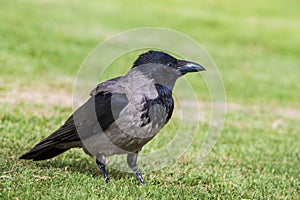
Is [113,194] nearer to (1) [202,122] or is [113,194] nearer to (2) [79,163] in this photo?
(2) [79,163]

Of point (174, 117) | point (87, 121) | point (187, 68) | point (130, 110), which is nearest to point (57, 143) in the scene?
point (87, 121)

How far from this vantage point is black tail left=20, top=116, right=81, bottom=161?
616 centimetres

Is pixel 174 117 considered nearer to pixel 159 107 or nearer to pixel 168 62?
pixel 168 62

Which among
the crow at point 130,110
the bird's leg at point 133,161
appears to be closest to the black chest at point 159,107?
the crow at point 130,110

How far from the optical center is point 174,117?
12000 millimetres

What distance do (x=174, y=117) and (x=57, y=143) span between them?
6009 mm

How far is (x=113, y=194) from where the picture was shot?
5.32m

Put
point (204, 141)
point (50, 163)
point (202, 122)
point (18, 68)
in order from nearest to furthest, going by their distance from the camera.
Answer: point (50, 163) → point (204, 141) → point (202, 122) → point (18, 68)

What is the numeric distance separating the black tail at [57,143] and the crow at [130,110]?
1 centimetres

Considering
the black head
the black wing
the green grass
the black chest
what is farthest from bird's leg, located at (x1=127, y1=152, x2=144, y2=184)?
the black head

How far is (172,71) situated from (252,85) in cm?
1187

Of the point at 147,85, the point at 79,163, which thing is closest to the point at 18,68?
the point at 79,163

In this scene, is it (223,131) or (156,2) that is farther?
(156,2)

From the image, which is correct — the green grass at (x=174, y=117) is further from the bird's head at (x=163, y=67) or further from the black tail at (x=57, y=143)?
the bird's head at (x=163, y=67)
